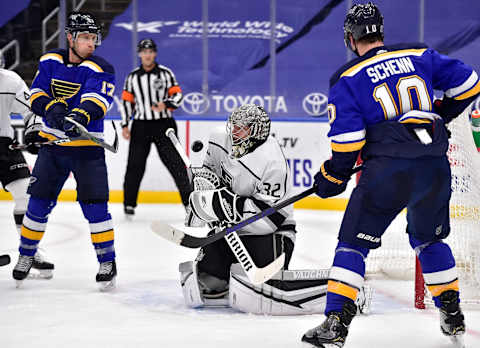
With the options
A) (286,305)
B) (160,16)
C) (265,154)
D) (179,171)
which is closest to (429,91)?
(265,154)

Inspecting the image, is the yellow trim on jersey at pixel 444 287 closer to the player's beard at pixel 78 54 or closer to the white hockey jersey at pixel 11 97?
the player's beard at pixel 78 54

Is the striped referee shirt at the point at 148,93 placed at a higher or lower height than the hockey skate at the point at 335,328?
higher

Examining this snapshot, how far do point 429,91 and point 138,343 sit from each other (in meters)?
1.19

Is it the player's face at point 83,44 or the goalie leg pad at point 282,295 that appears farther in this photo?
the player's face at point 83,44

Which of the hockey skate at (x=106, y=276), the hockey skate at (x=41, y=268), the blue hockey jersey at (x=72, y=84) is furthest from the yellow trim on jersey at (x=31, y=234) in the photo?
the blue hockey jersey at (x=72, y=84)

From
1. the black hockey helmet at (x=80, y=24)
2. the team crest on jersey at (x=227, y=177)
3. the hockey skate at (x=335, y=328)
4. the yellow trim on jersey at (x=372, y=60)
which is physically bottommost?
the hockey skate at (x=335, y=328)

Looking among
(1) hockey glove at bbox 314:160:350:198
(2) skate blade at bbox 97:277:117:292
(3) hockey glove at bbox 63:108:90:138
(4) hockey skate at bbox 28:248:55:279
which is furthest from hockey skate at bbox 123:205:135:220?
(1) hockey glove at bbox 314:160:350:198

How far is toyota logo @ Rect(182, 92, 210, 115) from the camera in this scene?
8.02 meters

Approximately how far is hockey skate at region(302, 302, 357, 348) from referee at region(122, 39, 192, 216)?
11.0 feet

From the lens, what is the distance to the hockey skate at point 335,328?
2.19 meters

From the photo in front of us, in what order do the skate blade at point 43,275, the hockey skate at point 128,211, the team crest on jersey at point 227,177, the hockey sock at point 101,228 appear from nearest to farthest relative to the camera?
the team crest on jersey at point 227,177
the hockey sock at point 101,228
the skate blade at point 43,275
the hockey skate at point 128,211

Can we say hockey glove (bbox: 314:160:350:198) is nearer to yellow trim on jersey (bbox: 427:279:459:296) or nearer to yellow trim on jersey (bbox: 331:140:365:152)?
yellow trim on jersey (bbox: 331:140:365:152)

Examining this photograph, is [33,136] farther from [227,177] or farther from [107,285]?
[227,177]

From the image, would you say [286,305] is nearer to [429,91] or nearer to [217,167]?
[217,167]
